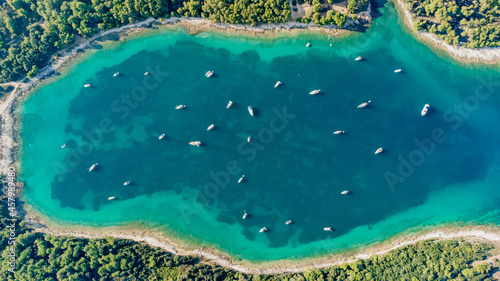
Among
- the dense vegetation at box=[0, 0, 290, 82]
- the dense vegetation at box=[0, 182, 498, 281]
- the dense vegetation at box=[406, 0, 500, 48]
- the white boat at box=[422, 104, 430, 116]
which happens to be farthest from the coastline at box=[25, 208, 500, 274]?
the dense vegetation at box=[406, 0, 500, 48]

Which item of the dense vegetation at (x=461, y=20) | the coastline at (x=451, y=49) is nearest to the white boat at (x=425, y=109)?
the coastline at (x=451, y=49)

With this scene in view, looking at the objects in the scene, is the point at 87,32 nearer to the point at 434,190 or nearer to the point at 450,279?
the point at 434,190

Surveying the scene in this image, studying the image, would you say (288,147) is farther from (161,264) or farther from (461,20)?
(461,20)

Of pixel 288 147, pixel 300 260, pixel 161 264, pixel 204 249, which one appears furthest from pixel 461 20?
pixel 161 264

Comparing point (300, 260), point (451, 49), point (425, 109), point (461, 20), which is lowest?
point (300, 260)

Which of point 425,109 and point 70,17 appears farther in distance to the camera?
point 70,17

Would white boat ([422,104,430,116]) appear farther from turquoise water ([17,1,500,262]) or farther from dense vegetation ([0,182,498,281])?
dense vegetation ([0,182,498,281])
